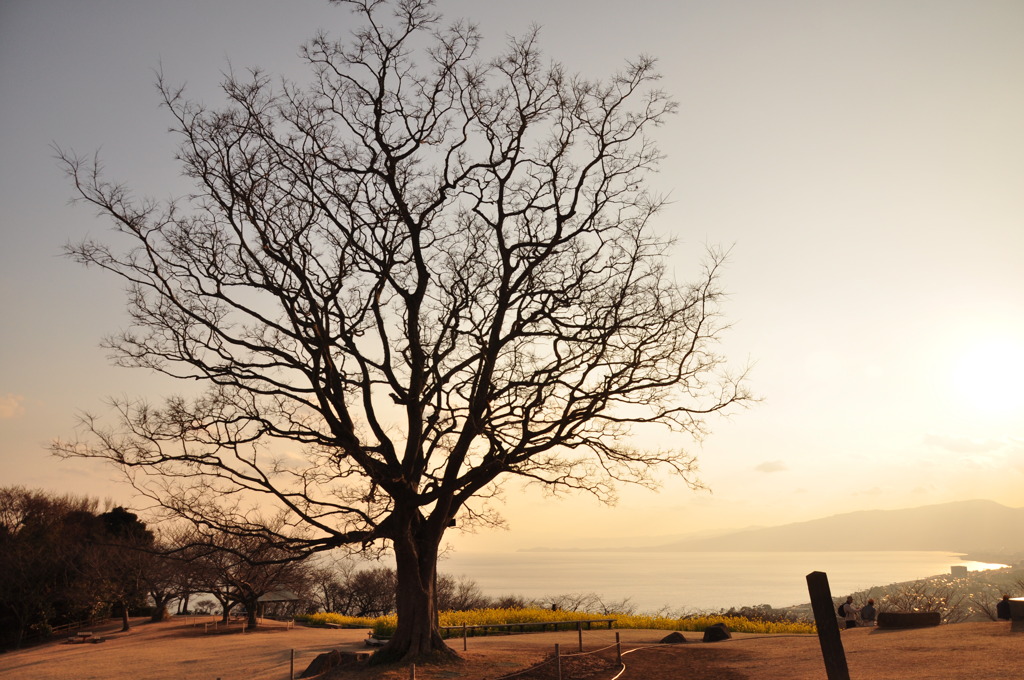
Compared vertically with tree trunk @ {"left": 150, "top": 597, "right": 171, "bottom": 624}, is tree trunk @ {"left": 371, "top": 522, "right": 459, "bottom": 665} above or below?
above

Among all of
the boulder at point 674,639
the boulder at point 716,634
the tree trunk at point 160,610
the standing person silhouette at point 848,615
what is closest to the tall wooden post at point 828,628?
the boulder at point 674,639

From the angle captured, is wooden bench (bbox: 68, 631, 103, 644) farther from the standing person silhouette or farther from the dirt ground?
the standing person silhouette

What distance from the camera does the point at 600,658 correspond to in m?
16.8

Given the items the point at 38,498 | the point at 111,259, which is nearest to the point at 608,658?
the point at 111,259

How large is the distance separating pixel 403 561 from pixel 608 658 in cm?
537

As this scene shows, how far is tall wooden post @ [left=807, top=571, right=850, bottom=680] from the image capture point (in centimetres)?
760

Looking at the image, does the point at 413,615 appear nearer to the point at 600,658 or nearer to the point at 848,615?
the point at 600,658

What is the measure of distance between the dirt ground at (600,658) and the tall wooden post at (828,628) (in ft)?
19.6

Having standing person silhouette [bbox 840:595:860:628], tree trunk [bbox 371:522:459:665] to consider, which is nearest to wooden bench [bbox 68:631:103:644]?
tree trunk [bbox 371:522:459:665]

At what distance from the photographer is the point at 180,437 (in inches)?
592

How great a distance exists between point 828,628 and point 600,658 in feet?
33.4

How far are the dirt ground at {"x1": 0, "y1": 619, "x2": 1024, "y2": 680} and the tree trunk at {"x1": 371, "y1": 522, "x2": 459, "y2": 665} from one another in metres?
0.67

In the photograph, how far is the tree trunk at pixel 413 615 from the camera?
15891mm

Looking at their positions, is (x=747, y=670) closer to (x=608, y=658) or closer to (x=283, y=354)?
(x=608, y=658)
